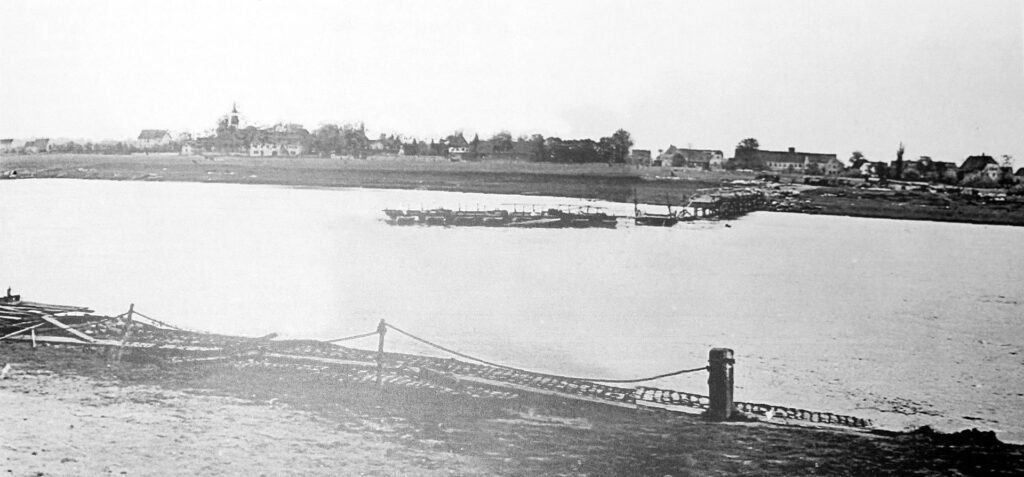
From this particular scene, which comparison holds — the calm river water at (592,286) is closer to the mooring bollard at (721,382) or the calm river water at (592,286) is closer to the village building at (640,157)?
the mooring bollard at (721,382)

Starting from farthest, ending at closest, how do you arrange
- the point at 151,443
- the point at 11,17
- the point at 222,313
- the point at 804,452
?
the point at 11,17 < the point at 222,313 < the point at 151,443 < the point at 804,452

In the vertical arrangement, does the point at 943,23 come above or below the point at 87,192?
above

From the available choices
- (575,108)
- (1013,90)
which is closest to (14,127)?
(575,108)

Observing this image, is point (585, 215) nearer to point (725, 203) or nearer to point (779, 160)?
point (725, 203)

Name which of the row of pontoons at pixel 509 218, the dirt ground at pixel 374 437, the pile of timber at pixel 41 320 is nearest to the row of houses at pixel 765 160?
the row of pontoons at pixel 509 218

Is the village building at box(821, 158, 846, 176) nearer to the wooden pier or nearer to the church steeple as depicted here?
the wooden pier

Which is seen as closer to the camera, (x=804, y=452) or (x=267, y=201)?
(x=804, y=452)

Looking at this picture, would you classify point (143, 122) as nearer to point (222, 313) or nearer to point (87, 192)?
point (87, 192)
